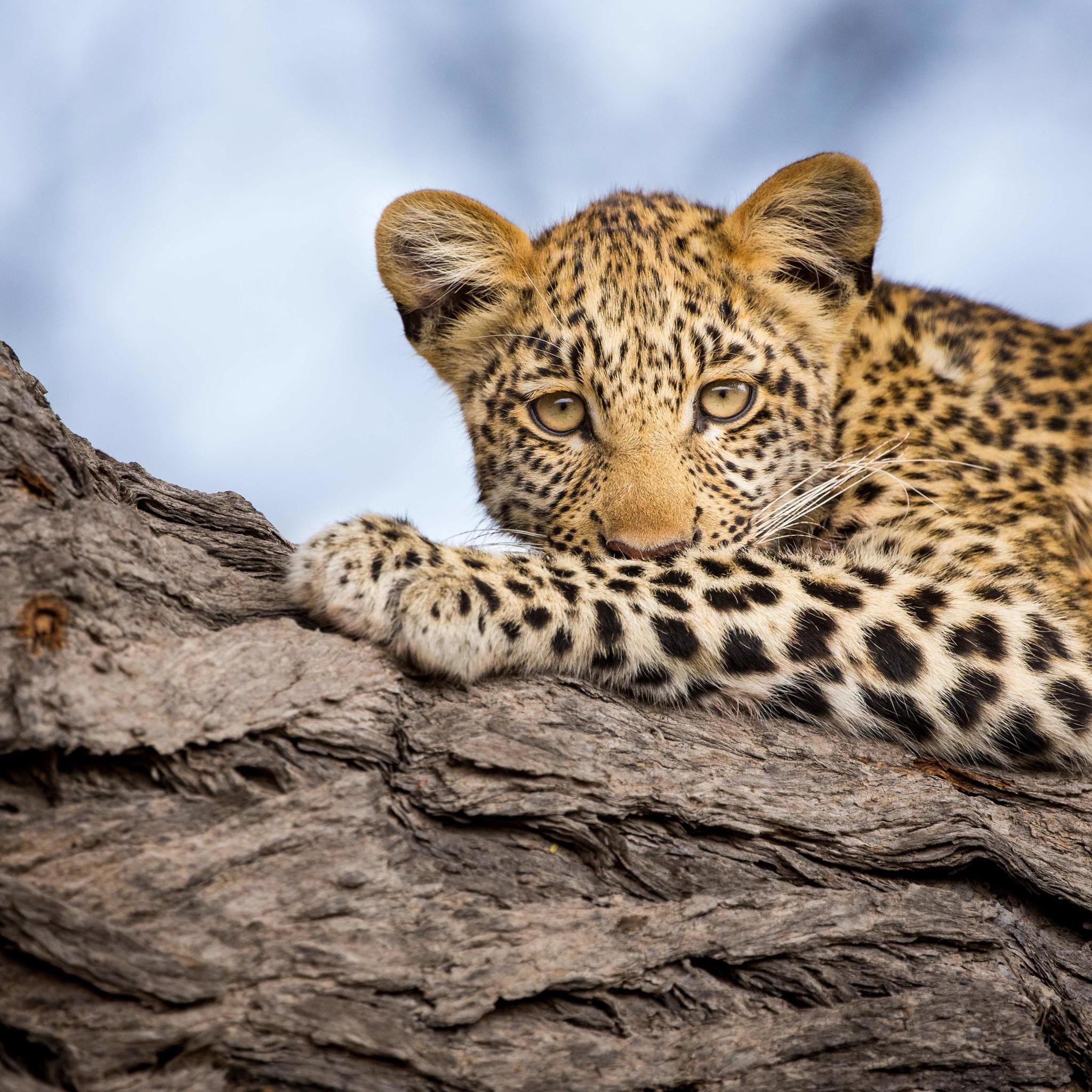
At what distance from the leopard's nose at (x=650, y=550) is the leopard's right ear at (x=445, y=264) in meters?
1.88

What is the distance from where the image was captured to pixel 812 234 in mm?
5852

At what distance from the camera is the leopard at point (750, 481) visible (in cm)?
416

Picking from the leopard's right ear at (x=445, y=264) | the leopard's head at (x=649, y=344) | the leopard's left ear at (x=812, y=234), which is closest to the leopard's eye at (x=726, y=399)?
the leopard's head at (x=649, y=344)

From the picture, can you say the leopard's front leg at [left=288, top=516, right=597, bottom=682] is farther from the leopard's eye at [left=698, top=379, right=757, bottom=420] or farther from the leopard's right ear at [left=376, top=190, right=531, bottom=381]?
the leopard's right ear at [left=376, top=190, right=531, bottom=381]

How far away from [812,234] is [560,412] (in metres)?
1.63

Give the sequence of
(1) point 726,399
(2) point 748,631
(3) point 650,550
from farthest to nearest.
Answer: (1) point 726,399 → (3) point 650,550 → (2) point 748,631

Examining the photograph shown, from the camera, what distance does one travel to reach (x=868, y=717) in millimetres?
4352

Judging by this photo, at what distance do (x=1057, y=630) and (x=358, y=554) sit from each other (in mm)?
2920

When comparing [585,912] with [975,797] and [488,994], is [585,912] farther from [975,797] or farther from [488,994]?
[975,797]

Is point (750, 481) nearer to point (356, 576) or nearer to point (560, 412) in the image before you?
point (560, 412)

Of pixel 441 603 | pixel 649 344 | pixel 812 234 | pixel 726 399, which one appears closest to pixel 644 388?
pixel 649 344

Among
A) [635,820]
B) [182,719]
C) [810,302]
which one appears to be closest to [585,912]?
[635,820]

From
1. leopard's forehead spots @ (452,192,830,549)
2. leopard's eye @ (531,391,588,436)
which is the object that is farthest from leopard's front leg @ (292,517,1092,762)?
leopard's eye @ (531,391,588,436)

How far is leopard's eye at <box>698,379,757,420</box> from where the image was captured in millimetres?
5512
